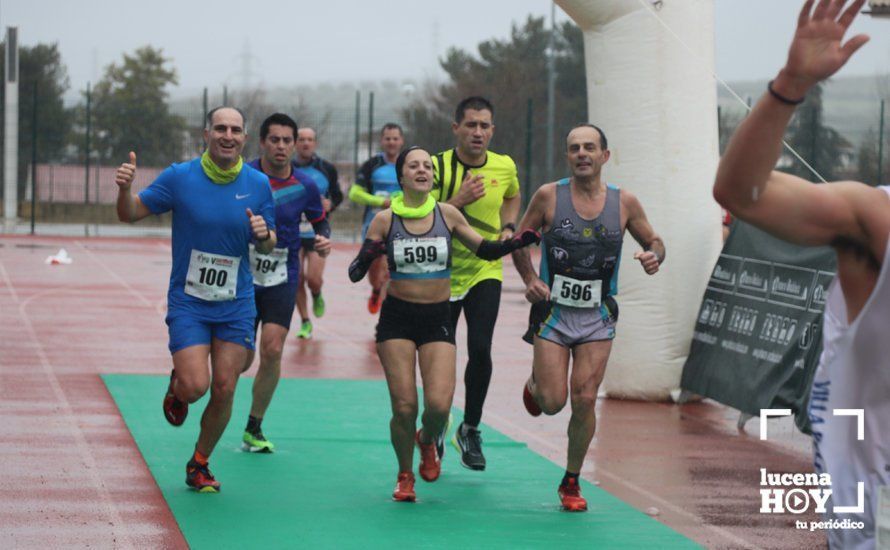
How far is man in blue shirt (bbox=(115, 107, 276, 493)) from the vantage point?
782 centimetres

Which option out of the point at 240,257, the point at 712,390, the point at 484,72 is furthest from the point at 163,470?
the point at 484,72

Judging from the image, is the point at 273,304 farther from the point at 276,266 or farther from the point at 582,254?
the point at 582,254

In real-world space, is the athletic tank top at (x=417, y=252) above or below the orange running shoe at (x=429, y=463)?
above

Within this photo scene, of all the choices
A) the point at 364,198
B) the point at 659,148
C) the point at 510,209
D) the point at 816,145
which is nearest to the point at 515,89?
the point at 816,145

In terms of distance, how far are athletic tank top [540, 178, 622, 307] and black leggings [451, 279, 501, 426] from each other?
0.80m

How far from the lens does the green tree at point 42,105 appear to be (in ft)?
139

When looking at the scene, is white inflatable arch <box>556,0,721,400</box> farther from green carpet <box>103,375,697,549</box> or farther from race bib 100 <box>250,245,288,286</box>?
race bib 100 <box>250,245,288,286</box>

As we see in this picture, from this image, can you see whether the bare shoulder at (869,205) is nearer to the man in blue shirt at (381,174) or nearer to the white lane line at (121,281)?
the man in blue shirt at (381,174)

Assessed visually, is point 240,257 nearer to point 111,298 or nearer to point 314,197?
point 314,197

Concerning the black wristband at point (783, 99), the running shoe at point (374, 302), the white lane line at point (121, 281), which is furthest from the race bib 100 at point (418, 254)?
the white lane line at point (121, 281)

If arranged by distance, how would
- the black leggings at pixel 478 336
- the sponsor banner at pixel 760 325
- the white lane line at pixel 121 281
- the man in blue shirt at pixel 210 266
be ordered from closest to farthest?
the man in blue shirt at pixel 210 266, the black leggings at pixel 478 336, the sponsor banner at pixel 760 325, the white lane line at pixel 121 281

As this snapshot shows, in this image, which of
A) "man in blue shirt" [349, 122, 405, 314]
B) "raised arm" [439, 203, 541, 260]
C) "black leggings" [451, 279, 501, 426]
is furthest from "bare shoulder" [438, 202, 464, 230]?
"man in blue shirt" [349, 122, 405, 314]

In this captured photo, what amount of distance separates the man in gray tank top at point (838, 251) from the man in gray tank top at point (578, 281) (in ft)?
14.8

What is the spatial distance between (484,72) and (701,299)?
2232 inches
